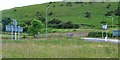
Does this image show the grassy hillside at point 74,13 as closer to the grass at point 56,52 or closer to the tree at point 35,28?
the tree at point 35,28

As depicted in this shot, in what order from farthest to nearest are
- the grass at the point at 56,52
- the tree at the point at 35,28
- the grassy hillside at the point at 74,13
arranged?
the grassy hillside at the point at 74,13 → the tree at the point at 35,28 → the grass at the point at 56,52

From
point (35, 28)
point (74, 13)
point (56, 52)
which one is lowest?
point (35, 28)

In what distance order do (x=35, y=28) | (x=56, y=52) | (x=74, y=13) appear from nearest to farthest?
(x=56, y=52)
(x=35, y=28)
(x=74, y=13)

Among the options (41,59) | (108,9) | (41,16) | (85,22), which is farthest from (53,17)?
(41,59)

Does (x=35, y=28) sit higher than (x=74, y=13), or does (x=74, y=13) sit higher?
(x=74, y=13)

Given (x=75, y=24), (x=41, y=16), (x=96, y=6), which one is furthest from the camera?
(x=96, y=6)

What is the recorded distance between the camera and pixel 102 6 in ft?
408

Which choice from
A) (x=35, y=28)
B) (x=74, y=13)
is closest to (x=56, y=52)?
A: (x=35, y=28)

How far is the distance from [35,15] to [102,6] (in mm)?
27226

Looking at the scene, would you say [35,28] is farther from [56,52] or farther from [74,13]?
[56,52]

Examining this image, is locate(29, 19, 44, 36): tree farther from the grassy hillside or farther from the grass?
the grass

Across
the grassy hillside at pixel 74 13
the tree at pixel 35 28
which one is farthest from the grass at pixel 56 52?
the grassy hillside at pixel 74 13

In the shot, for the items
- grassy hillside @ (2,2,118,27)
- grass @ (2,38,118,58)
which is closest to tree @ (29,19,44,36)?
grassy hillside @ (2,2,118,27)

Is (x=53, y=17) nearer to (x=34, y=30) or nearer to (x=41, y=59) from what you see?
(x=34, y=30)
